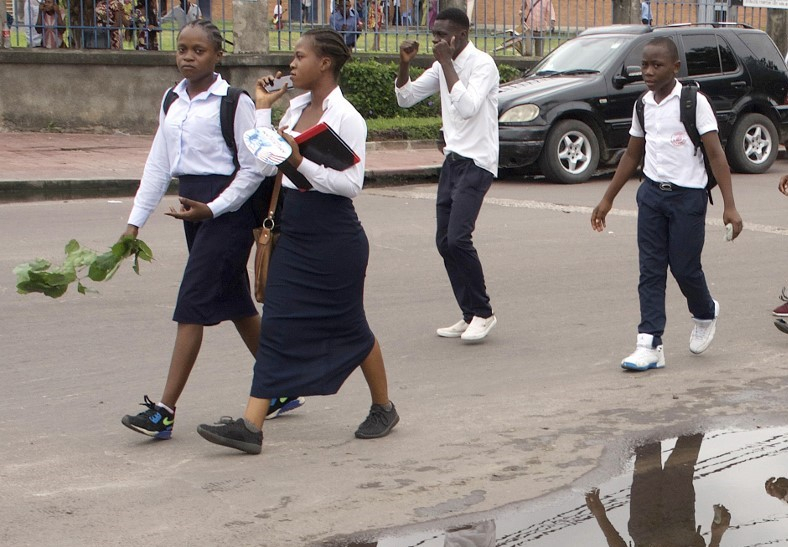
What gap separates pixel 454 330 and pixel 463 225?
71 centimetres

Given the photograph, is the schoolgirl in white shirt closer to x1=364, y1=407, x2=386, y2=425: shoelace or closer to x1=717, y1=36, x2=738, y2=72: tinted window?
x1=364, y1=407, x2=386, y2=425: shoelace

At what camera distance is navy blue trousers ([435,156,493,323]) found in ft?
23.2

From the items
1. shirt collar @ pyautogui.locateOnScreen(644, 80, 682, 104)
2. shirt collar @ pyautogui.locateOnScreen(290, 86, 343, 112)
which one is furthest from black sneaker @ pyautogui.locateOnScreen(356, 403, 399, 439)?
shirt collar @ pyautogui.locateOnScreen(644, 80, 682, 104)

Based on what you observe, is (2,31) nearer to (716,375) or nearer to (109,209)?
(109,209)

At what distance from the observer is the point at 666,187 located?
641cm

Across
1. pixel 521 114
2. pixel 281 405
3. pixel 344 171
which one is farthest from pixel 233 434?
pixel 521 114

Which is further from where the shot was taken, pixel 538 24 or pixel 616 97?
pixel 538 24

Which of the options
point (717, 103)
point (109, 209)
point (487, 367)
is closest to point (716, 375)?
point (487, 367)

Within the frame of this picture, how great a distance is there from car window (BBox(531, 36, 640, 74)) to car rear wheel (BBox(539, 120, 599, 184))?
919 mm

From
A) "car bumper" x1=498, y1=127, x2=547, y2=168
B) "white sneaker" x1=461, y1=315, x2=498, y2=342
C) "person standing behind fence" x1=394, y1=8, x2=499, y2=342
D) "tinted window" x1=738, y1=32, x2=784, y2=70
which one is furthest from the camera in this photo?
"tinted window" x1=738, y1=32, x2=784, y2=70

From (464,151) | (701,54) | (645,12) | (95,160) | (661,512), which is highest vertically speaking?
(645,12)

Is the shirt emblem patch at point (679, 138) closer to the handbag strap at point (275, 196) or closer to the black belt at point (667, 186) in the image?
the black belt at point (667, 186)

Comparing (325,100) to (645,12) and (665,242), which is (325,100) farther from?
(645,12)

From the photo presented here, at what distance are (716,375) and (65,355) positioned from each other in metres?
3.43
